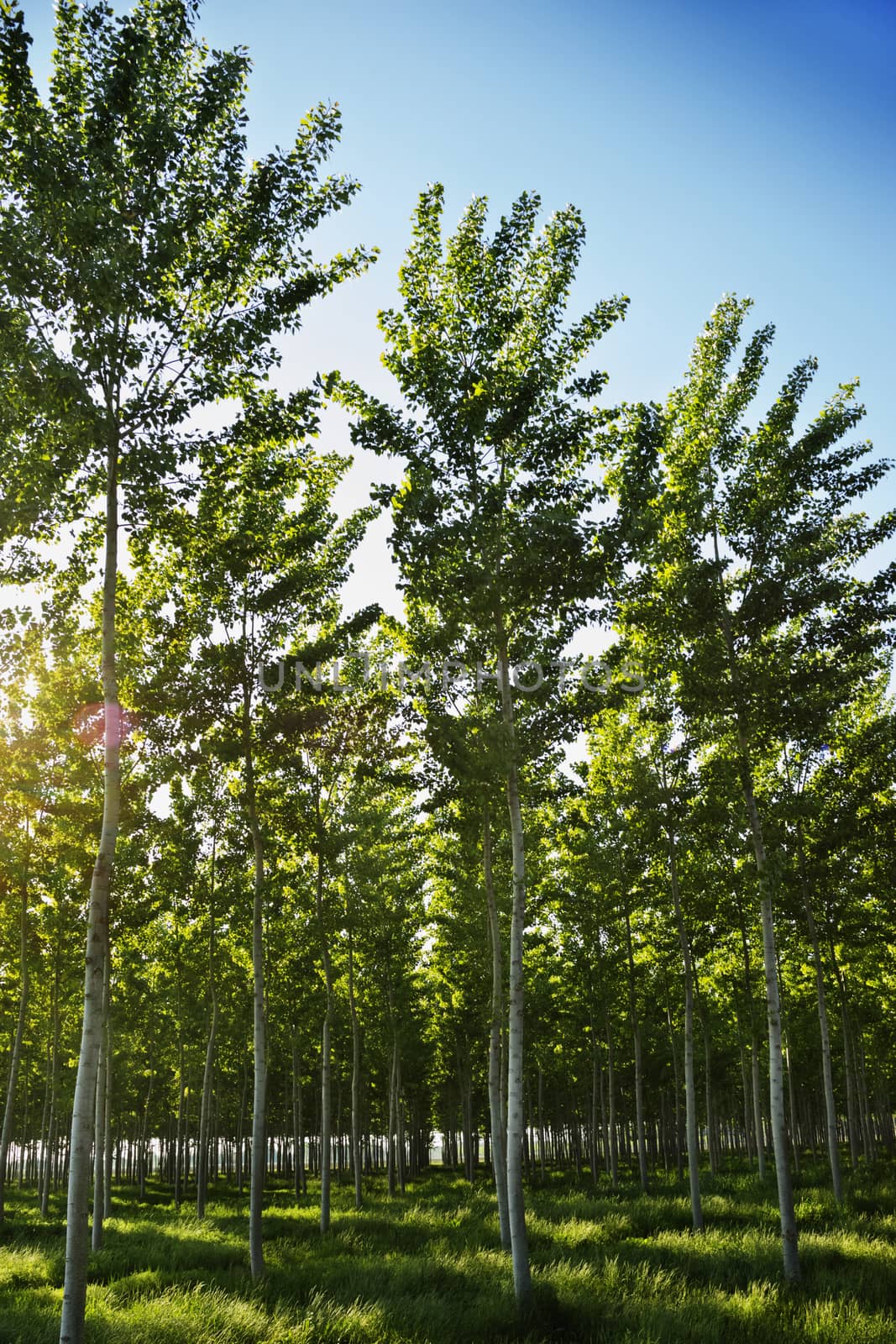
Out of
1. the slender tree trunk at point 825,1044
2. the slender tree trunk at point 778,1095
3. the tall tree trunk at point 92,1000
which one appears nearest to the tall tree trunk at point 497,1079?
the slender tree trunk at point 778,1095

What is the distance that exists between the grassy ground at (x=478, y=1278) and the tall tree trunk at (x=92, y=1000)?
1.95 meters

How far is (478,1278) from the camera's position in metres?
11.8

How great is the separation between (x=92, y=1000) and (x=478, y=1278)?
8051 millimetres

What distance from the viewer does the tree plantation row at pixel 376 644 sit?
905cm

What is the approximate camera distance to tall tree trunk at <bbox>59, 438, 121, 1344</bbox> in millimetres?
7078

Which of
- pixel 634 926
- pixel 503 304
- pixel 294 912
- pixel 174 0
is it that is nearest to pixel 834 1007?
pixel 634 926

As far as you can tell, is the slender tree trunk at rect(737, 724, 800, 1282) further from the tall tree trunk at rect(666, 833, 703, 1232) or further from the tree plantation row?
the tall tree trunk at rect(666, 833, 703, 1232)

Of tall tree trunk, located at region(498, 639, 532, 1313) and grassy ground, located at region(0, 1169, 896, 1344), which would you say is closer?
grassy ground, located at region(0, 1169, 896, 1344)

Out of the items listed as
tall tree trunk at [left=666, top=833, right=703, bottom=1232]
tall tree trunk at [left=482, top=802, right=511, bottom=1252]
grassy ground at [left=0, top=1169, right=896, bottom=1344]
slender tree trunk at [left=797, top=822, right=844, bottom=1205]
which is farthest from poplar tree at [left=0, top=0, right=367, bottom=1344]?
slender tree trunk at [left=797, top=822, right=844, bottom=1205]

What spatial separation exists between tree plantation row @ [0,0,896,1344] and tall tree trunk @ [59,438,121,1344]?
0.15ft

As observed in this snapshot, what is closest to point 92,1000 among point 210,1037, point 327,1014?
point 327,1014

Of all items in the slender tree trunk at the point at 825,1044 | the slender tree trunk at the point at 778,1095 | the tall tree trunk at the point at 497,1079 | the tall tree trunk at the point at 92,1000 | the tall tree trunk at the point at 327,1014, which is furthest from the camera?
the slender tree trunk at the point at 825,1044

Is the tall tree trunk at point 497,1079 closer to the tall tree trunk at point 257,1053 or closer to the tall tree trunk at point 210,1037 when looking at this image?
the tall tree trunk at point 257,1053

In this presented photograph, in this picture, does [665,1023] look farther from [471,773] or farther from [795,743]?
[471,773]
